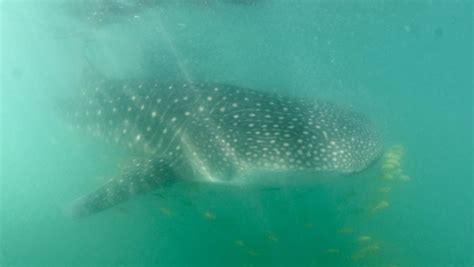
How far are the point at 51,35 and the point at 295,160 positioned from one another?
20.5 m

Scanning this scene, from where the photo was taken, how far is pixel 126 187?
6.50 m

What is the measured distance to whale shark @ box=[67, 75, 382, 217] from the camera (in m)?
5.69

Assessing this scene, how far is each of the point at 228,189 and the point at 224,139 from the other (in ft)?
6.67

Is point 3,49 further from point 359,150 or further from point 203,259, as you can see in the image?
point 359,150

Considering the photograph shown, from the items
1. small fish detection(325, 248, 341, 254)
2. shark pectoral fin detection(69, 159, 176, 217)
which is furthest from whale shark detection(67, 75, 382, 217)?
small fish detection(325, 248, 341, 254)

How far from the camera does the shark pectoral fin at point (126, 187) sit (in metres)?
6.47

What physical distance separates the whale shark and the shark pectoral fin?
0.02 meters

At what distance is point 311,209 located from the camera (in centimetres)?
996

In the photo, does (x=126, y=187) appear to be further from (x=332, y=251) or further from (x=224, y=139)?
(x=332, y=251)

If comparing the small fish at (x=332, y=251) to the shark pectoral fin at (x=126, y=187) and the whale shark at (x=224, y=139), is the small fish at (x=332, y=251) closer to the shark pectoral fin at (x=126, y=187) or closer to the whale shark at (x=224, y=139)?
the whale shark at (x=224, y=139)

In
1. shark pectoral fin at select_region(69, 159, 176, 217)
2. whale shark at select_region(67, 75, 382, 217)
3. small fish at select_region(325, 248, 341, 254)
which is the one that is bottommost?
small fish at select_region(325, 248, 341, 254)

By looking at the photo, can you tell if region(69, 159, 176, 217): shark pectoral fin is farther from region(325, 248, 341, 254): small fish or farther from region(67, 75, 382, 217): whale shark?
region(325, 248, 341, 254): small fish

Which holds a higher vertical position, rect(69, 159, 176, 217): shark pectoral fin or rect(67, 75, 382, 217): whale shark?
rect(67, 75, 382, 217): whale shark

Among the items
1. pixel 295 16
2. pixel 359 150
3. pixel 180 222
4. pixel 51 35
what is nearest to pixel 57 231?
pixel 180 222
